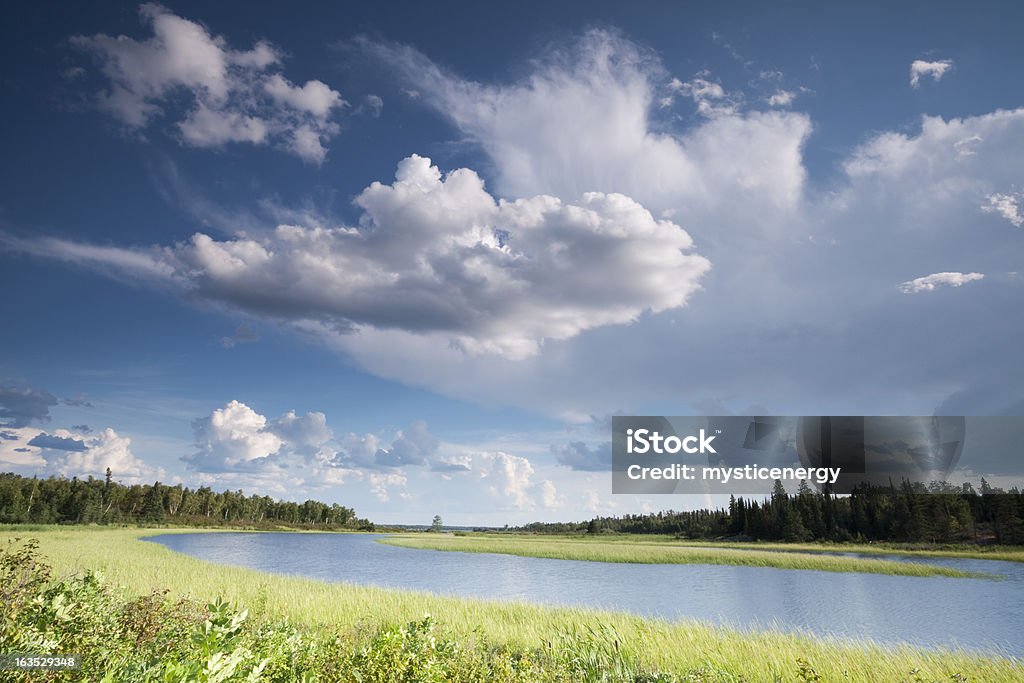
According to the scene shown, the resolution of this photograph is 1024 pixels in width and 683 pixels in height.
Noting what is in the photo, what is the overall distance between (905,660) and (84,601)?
17.7 metres

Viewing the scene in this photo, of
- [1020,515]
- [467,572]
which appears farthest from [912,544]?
[467,572]

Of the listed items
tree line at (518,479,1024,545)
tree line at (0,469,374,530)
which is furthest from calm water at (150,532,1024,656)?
tree line at (0,469,374,530)

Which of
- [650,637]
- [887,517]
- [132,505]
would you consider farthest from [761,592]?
[132,505]

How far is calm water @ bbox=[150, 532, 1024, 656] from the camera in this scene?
77.8ft

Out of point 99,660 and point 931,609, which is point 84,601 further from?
point 931,609

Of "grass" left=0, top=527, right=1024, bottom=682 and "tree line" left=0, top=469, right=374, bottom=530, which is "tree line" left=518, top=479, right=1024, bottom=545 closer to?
"grass" left=0, top=527, right=1024, bottom=682

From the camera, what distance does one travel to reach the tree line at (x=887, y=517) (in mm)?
78438

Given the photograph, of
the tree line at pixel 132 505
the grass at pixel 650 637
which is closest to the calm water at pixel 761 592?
the grass at pixel 650 637

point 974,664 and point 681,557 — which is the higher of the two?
point 974,664

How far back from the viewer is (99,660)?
22.8 feet

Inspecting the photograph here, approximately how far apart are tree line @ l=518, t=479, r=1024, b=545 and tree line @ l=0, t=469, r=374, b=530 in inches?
4683

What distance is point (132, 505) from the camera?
131375 mm

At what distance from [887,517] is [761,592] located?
72.6m

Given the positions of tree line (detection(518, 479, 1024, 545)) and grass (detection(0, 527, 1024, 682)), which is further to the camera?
tree line (detection(518, 479, 1024, 545))
